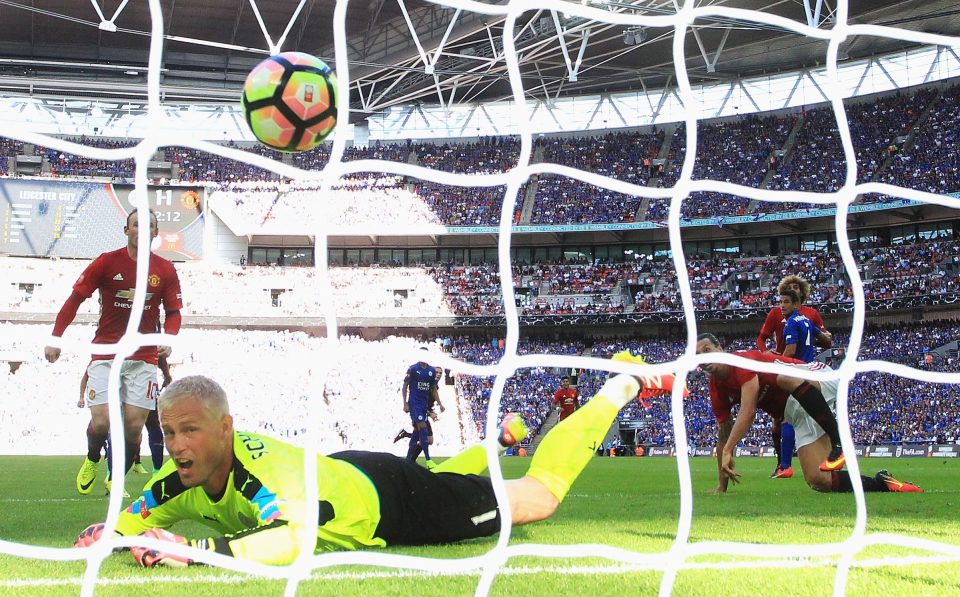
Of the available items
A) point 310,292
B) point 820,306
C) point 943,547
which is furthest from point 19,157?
point 943,547

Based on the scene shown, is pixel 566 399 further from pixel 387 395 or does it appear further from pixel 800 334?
pixel 387 395

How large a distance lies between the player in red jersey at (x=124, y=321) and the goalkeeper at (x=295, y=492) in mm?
2767

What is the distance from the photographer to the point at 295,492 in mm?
2936

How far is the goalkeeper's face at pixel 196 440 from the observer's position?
9.45ft

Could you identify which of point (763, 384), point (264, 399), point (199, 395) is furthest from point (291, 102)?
point (264, 399)

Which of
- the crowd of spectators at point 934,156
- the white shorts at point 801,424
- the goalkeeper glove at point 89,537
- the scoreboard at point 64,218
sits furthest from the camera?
the scoreboard at point 64,218

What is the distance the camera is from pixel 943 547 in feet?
10.00

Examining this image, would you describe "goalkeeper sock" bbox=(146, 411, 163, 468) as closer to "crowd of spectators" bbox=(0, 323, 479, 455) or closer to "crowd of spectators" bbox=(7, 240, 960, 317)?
"crowd of spectators" bbox=(0, 323, 479, 455)

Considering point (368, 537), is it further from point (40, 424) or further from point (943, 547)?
point (40, 424)

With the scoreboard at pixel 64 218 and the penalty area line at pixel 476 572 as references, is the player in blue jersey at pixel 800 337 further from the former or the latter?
the scoreboard at pixel 64 218

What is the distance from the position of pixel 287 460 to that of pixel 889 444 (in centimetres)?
1920

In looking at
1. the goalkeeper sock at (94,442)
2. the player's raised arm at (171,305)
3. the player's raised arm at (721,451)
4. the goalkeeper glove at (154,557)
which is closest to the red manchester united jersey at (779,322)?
the player's raised arm at (721,451)

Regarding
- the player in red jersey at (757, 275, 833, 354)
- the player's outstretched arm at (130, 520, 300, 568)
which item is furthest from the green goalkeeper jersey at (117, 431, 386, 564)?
the player in red jersey at (757, 275, 833, 354)

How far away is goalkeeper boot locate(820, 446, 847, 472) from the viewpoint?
20.1 feet
